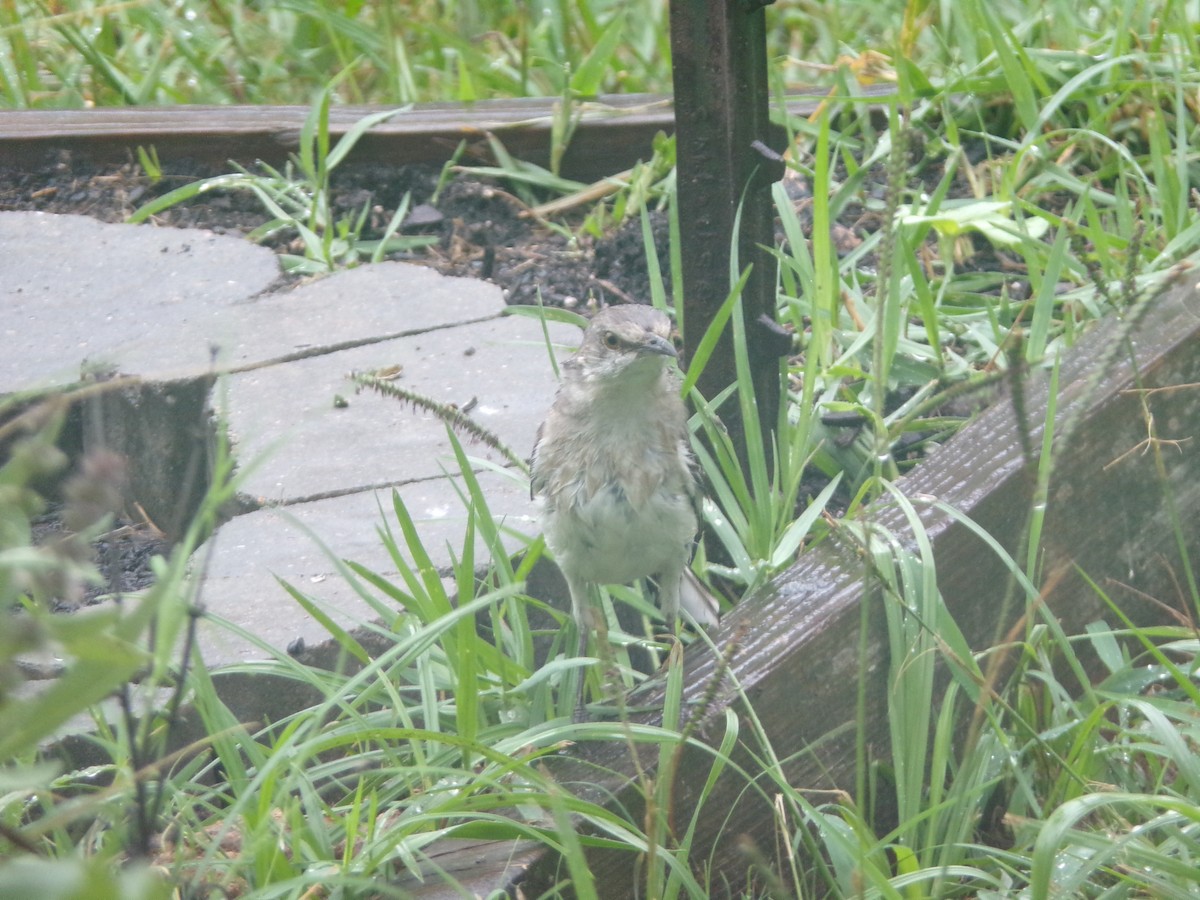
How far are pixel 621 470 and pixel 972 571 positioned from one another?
32.2 inches

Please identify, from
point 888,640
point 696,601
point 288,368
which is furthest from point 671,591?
point 288,368

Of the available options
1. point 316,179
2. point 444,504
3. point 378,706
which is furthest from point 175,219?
point 378,706

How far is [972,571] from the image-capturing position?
305 cm

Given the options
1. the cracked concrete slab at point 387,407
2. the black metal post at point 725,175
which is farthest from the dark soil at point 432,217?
the black metal post at point 725,175

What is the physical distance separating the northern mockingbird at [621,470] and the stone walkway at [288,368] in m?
0.29

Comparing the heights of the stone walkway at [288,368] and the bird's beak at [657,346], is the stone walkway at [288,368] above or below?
below

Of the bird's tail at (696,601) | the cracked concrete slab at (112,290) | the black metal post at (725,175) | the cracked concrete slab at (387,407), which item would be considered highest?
the black metal post at (725,175)

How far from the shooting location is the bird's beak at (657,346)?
301cm

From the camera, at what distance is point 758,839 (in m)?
2.72

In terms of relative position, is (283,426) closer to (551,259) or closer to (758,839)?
(551,259)

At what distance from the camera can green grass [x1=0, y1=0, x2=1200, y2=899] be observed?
2.12 meters

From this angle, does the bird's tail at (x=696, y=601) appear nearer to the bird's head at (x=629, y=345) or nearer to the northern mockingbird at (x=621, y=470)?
the northern mockingbird at (x=621, y=470)

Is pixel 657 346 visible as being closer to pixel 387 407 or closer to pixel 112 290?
Result: pixel 387 407

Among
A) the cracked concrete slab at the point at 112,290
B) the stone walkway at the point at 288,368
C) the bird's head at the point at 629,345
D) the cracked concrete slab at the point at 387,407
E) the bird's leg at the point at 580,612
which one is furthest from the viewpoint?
the cracked concrete slab at the point at 112,290
